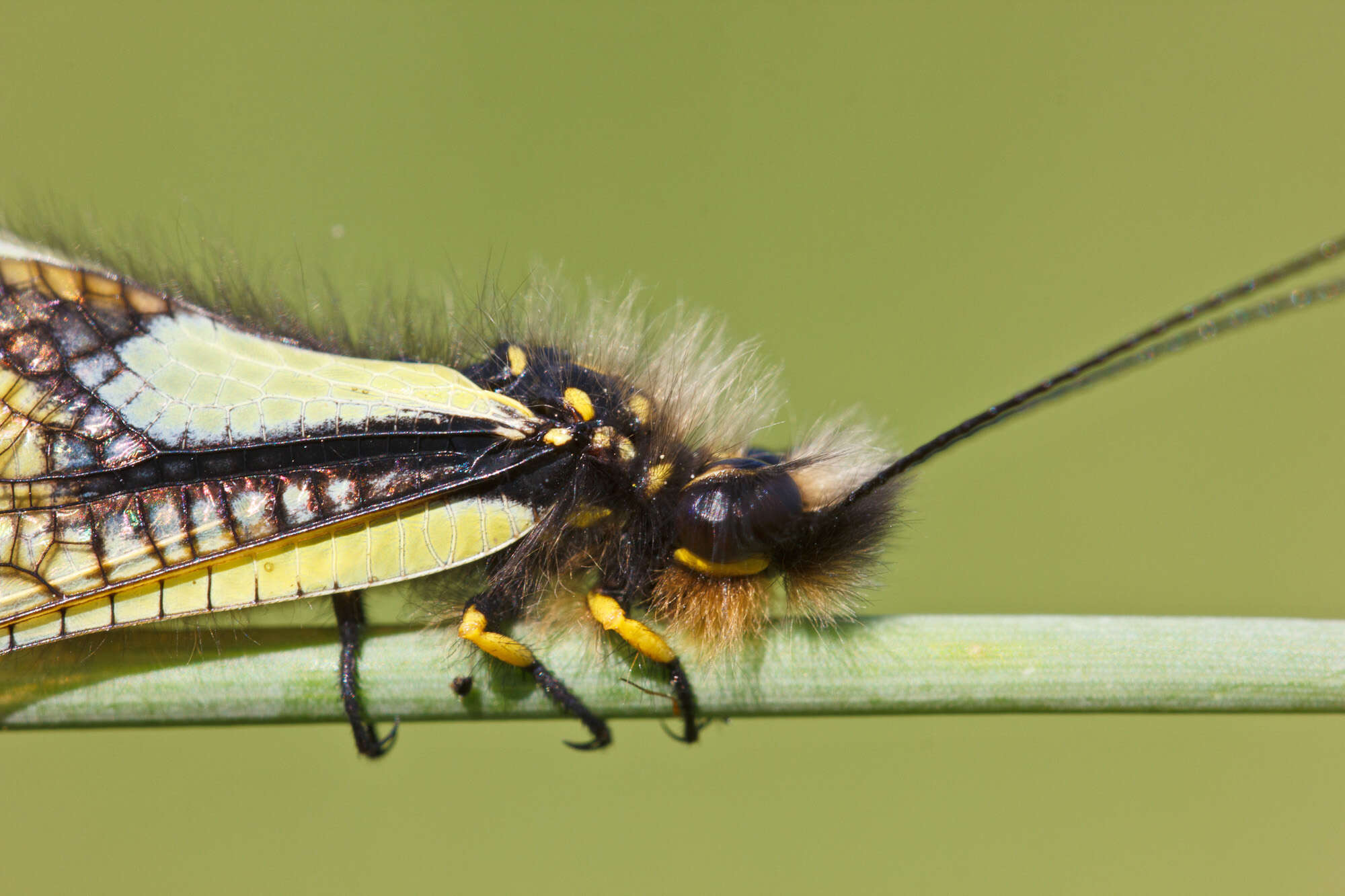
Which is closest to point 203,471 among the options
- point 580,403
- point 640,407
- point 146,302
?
point 146,302

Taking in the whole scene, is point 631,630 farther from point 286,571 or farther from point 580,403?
point 286,571

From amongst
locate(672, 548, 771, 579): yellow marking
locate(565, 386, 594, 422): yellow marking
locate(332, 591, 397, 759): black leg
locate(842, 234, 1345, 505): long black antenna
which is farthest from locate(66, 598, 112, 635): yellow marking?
locate(842, 234, 1345, 505): long black antenna

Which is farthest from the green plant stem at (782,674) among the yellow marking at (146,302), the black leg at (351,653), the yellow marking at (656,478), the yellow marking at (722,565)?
the yellow marking at (146,302)

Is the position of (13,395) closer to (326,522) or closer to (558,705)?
(326,522)

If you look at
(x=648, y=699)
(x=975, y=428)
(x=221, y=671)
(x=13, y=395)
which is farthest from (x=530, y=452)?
(x=13, y=395)

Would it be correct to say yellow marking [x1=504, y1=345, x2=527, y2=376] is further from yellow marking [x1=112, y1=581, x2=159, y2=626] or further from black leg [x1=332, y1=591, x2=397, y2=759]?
yellow marking [x1=112, y1=581, x2=159, y2=626]

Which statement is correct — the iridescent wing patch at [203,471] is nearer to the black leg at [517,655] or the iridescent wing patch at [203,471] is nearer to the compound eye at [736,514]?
the black leg at [517,655]
